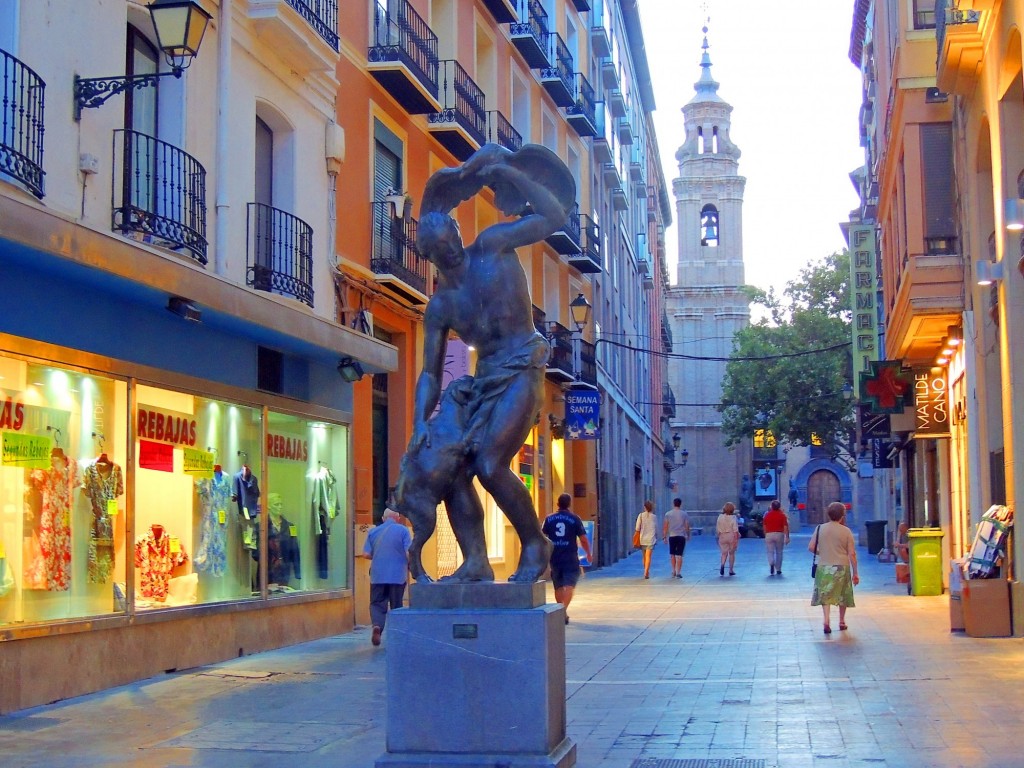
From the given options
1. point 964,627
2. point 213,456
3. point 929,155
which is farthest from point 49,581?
point 929,155

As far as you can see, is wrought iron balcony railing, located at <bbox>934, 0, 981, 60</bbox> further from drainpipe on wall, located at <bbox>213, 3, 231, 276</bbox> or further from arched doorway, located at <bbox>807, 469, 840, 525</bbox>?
arched doorway, located at <bbox>807, 469, 840, 525</bbox>

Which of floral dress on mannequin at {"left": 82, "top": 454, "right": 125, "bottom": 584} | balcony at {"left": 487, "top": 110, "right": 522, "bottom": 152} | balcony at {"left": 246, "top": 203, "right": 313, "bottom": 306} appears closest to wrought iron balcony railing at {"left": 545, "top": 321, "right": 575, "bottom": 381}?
balcony at {"left": 487, "top": 110, "right": 522, "bottom": 152}

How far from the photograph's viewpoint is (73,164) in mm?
11469

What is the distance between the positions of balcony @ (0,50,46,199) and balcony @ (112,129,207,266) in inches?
57.6

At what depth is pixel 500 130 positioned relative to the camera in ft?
84.0

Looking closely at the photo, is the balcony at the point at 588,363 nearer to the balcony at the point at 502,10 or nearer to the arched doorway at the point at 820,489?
the balcony at the point at 502,10

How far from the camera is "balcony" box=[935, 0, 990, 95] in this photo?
1573 centimetres

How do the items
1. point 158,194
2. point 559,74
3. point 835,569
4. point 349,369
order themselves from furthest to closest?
point 559,74, point 349,369, point 835,569, point 158,194

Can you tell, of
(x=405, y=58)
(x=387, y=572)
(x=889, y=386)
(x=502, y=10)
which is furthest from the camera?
(x=502, y=10)

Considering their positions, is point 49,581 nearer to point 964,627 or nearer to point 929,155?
point 964,627

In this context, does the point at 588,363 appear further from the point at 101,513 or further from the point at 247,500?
the point at 101,513

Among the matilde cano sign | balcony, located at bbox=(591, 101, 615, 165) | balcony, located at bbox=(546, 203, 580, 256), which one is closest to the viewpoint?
the matilde cano sign

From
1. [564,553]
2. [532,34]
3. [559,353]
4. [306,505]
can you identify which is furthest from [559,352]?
[306,505]

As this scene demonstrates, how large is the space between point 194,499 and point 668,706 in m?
6.06
